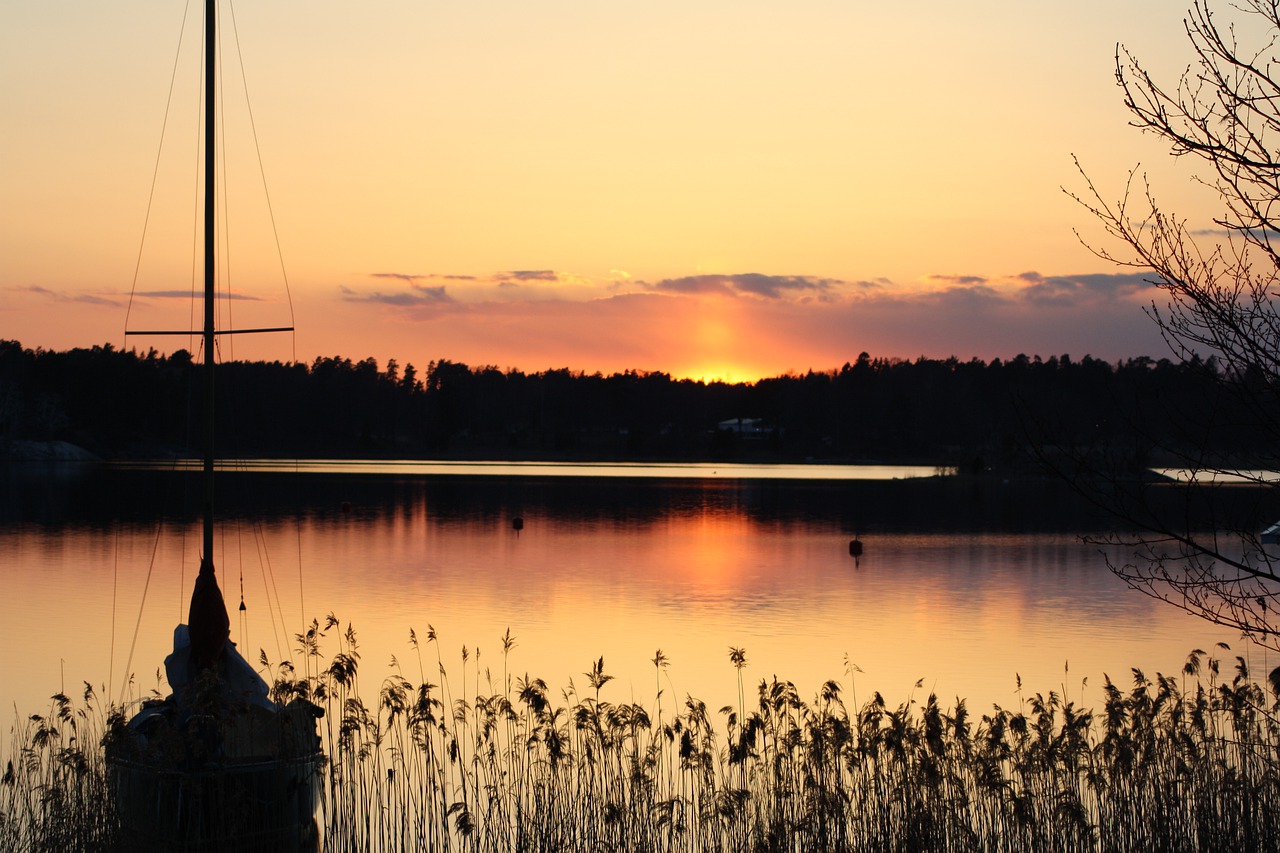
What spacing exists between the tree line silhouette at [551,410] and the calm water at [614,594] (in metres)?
67.8

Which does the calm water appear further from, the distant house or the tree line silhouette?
the distant house

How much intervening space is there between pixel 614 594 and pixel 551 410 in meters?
154

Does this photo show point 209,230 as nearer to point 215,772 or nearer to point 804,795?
point 215,772

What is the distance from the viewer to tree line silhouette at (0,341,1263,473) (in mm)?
131000

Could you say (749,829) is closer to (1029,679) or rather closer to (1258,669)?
(1029,679)

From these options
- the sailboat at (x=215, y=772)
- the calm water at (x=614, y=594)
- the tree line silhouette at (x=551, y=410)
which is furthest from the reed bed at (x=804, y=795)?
the tree line silhouette at (x=551, y=410)


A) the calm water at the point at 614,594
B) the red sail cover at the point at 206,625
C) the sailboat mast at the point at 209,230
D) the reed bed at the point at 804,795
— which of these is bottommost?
the calm water at the point at 614,594

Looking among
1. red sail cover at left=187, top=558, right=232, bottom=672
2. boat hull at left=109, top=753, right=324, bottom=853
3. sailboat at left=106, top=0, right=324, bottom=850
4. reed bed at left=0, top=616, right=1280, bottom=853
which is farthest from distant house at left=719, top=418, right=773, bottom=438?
boat hull at left=109, top=753, right=324, bottom=853

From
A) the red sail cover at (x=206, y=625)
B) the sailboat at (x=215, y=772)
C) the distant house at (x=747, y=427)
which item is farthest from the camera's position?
the distant house at (x=747, y=427)

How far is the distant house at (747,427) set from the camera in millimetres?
176625

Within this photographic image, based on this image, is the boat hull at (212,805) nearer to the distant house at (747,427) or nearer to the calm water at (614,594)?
the calm water at (614,594)

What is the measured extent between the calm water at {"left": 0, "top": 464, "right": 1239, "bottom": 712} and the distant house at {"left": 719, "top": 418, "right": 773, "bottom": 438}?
4645 inches

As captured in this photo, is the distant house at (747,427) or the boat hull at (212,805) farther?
the distant house at (747,427)

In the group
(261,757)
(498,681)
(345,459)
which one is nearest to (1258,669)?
(498,681)
